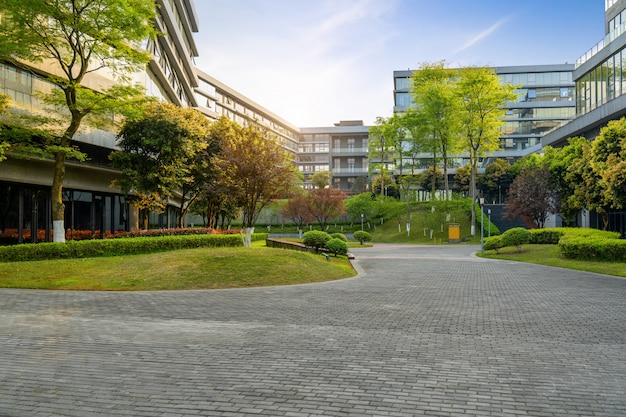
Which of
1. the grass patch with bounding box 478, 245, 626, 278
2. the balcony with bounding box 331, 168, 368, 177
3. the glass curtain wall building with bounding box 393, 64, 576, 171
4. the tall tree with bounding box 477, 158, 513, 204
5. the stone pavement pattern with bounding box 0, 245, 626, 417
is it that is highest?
the glass curtain wall building with bounding box 393, 64, 576, 171

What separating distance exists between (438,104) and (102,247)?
37.6 meters

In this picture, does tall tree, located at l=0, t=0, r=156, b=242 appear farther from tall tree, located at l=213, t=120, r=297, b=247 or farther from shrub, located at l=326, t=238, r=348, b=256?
shrub, located at l=326, t=238, r=348, b=256

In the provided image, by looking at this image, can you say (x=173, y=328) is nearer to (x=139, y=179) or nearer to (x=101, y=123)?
(x=101, y=123)

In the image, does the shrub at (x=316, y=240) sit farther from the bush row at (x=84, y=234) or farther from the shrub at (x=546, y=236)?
the shrub at (x=546, y=236)

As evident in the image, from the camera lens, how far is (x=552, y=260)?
21953 millimetres

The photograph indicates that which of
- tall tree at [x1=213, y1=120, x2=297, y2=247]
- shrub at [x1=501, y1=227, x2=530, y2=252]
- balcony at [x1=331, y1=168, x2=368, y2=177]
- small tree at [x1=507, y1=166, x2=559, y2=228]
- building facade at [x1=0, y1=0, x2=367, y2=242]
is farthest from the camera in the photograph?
balcony at [x1=331, y1=168, x2=368, y2=177]

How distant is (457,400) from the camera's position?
4.81 meters

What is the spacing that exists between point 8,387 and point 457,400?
4.88 m

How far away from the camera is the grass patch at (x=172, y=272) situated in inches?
538

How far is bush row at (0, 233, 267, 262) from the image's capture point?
16.6 meters

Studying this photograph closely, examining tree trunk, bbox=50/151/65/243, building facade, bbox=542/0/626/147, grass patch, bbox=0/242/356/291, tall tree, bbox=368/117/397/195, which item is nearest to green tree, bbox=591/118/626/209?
building facade, bbox=542/0/626/147

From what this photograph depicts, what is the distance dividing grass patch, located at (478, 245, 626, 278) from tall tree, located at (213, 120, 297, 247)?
12566 mm

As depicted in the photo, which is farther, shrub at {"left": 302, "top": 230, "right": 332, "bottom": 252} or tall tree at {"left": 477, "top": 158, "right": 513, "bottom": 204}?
tall tree at {"left": 477, "top": 158, "right": 513, "bottom": 204}

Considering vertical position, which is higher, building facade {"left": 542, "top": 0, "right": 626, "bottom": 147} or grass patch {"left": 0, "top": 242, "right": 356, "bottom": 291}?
building facade {"left": 542, "top": 0, "right": 626, "bottom": 147}
